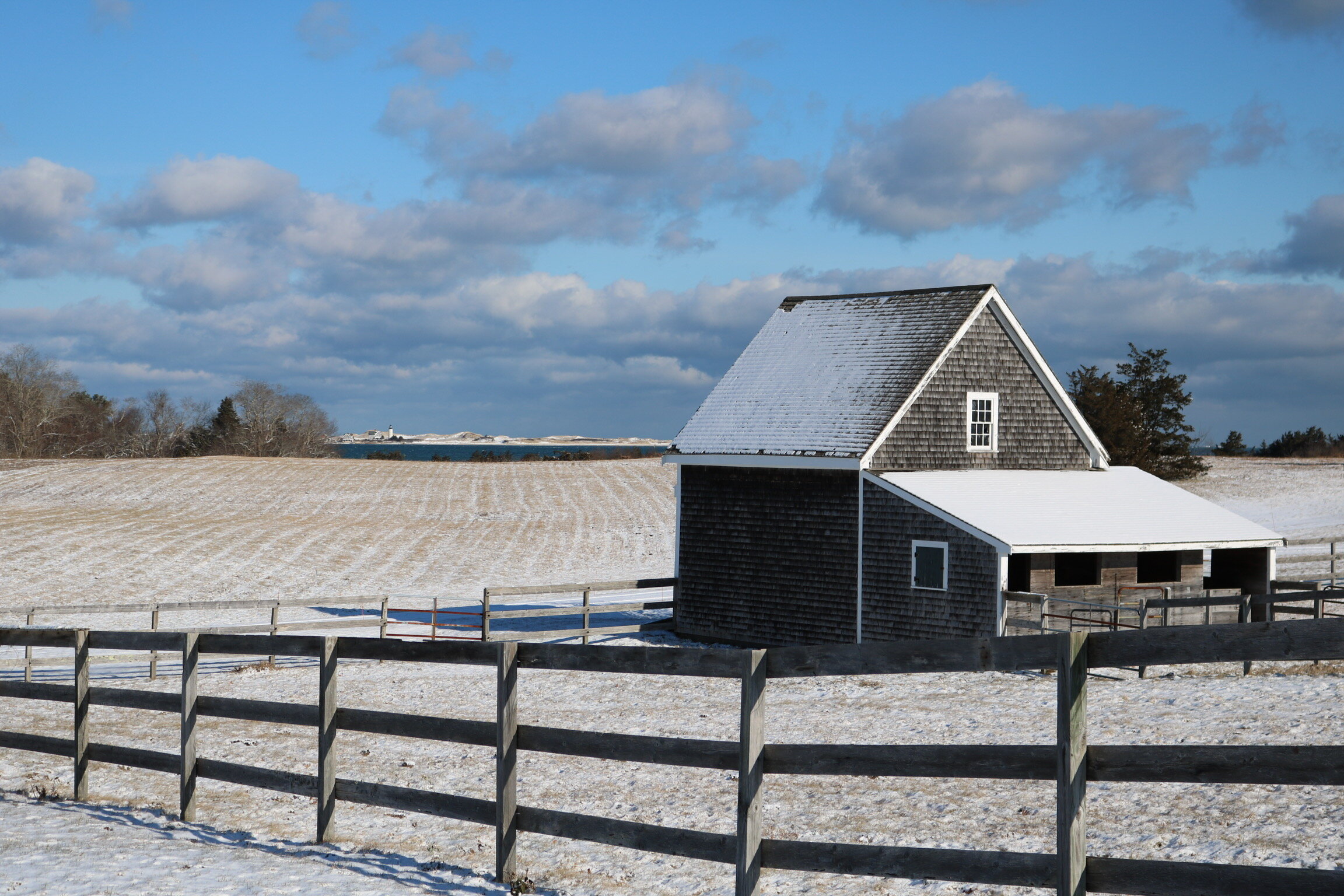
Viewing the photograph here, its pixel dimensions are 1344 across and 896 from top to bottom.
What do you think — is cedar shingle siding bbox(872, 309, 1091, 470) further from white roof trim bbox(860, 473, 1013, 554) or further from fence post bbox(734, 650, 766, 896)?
fence post bbox(734, 650, 766, 896)

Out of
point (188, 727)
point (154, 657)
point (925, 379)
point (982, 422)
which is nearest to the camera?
point (188, 727)

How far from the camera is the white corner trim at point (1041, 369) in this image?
2692 cm

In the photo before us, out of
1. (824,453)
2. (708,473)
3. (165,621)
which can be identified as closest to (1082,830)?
(824,453)

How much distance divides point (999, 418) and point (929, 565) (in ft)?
18.3

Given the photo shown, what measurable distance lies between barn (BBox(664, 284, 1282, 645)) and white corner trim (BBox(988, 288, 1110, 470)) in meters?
0.04

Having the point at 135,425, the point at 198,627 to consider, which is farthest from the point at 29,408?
the point at 198,627

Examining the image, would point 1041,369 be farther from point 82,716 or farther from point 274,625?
point 82,716

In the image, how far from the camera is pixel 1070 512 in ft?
78.8

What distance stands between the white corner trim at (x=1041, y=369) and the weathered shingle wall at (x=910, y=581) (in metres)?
5.93

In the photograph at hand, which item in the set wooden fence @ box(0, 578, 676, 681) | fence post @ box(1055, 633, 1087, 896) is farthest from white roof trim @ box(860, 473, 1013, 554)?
fence post @ box(1055, 633, 1087, 896)

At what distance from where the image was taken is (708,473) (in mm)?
28031

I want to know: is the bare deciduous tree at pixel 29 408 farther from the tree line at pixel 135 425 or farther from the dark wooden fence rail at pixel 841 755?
the dark wooden fence rail at pixel 841 755

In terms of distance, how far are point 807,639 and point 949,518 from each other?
4676mm

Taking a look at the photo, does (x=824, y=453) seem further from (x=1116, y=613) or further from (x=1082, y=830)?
(x=1082, y=830)
